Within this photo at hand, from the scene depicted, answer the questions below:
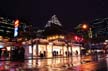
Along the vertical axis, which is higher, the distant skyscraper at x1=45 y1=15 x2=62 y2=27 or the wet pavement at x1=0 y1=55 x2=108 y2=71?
the distant skyscraper at x1=45 y1=15 x2=62 y2=27

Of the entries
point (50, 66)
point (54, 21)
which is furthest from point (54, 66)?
point (54, 21)

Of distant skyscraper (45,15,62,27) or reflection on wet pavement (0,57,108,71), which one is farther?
distant skyscraper (45,15,62,27)

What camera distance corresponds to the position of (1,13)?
98500mm

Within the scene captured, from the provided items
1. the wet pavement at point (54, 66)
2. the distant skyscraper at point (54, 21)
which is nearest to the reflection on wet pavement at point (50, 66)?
the wet pavement at point (54, 66)

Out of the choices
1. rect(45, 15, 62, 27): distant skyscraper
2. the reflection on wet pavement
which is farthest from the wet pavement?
rect(45, 15, 62, 27): distant skyscraper

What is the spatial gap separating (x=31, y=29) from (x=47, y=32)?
31.7m

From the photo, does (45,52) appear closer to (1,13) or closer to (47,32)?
(47,32)

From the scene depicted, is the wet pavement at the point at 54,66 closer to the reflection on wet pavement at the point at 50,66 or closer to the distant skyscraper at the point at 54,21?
the reflection on wet pavement at the point at 50,66

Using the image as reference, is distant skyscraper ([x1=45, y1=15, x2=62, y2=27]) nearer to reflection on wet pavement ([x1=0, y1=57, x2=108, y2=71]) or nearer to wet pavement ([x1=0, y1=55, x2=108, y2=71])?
wet pavement ([x1=0, y1=55, x2=108, y2=71])

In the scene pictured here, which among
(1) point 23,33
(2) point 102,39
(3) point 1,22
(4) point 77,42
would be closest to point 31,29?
(1) point 23,33

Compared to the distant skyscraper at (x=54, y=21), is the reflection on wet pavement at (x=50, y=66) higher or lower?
lower

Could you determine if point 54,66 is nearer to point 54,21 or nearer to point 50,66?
point 50,66

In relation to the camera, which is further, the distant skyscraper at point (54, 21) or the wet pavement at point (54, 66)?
the distant skyscraper at point (54, 21)

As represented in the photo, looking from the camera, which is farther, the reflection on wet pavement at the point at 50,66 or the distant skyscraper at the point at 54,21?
the distant skyscraper at the point at 54,21
